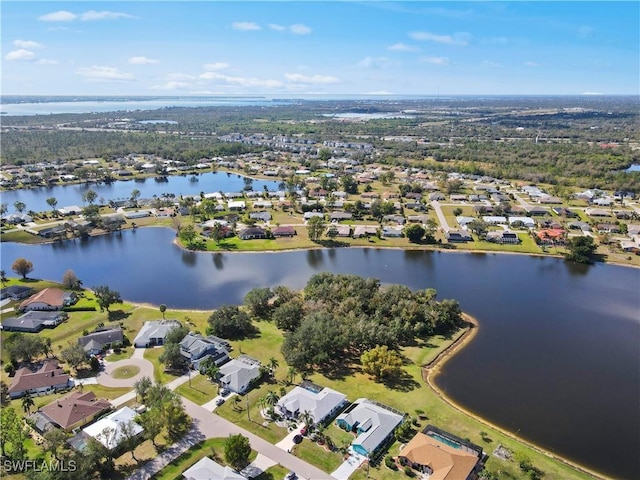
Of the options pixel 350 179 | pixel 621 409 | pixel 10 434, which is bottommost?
pixel 621 409

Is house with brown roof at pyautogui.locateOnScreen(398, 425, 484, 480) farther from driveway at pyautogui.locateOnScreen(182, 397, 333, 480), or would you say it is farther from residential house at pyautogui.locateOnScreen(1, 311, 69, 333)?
residential house at pyautogui.locateOnScreen(1, 311, 69, 333)

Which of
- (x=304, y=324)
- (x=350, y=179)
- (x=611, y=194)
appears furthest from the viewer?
(x=350, y=179)

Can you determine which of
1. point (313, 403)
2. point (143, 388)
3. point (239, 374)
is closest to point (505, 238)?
point (313, 403)

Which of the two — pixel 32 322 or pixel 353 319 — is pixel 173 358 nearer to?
pixel 353 319

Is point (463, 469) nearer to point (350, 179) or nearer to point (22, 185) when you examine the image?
point (350, 179)

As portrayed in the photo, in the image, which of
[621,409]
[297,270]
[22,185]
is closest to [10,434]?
[297,270]

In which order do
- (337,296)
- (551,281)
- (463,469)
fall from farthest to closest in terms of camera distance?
(551,281)
(337,296)
(463,469)
